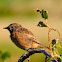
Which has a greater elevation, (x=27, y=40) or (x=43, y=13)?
(x=43, y=13)

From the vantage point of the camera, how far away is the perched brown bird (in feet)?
11.2

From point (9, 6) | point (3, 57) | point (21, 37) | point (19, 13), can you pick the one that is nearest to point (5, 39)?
point (19, 13)

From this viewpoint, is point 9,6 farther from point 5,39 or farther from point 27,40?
point 27,40

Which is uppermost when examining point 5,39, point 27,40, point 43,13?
point 43,13

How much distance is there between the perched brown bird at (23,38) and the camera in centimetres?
340

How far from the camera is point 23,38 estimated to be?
3.48m

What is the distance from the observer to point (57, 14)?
16.1 metres

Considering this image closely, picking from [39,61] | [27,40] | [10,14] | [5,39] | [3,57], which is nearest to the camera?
[3,57]

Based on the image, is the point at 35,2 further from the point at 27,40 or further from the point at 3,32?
the point at 27,40

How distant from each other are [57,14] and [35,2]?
388cm

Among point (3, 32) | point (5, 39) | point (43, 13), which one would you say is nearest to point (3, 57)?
point (43, 13)

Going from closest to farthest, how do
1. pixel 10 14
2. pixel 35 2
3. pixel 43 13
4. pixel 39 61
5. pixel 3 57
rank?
1. pixel 43 13
2. pixel 3 57
3. pixel 39 61
4. pixel 10 14
5. pixel 35 2

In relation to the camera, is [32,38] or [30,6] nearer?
[32,38]

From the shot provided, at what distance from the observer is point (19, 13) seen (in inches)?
656
